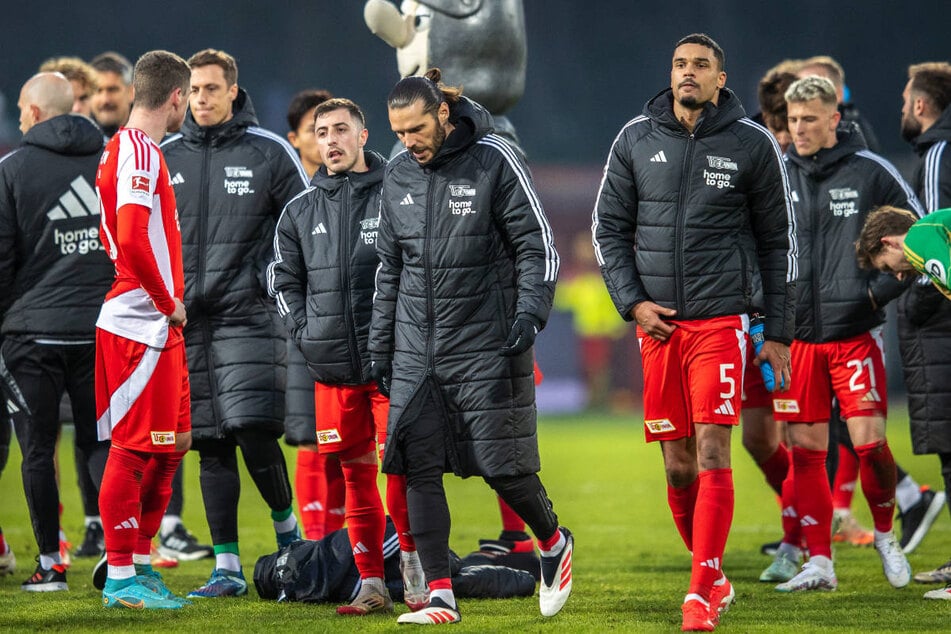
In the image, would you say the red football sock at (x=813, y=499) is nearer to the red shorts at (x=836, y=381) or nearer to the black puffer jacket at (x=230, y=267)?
the red shorts at (x=836, y=381)

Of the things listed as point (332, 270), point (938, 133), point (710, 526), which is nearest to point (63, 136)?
point (332, 270)

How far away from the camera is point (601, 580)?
22.6 ft

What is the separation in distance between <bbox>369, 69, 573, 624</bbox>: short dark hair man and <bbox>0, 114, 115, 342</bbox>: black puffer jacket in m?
1.88

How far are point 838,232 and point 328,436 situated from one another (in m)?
2.65

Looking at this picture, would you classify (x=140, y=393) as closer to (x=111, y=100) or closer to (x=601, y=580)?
(x=601, y=580)

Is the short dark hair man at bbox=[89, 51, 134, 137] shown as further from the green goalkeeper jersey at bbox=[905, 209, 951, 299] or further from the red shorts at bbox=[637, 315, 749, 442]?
the green goalkeeper jersey at bbox=[905, 209, 951, 299]

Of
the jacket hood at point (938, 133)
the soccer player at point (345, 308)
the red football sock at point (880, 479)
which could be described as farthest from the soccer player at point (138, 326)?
the jacket hood at point (938, 133)

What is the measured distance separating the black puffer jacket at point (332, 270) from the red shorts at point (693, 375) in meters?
1.18

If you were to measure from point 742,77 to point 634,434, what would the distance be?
25.0 ft

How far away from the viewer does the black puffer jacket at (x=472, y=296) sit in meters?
5.24

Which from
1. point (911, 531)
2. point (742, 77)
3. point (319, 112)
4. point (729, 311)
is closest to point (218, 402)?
point (319, 112)

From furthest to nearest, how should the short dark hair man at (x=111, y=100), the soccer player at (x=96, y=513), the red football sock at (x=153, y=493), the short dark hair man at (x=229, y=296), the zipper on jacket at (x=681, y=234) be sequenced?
the short dark hair man at (x=111, y=100) < the soccer player at (x=96, y=513) < the short dark hair man at (x=229, y=296) < the red football sock at (x=153, y=493) < the zipper on jacket at (x=681, y=234)

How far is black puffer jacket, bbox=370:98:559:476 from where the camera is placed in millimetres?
5238

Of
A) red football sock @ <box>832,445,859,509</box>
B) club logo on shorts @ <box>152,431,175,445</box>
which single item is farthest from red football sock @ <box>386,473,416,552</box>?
red football sock @ <box>832,445,859,509</box>
